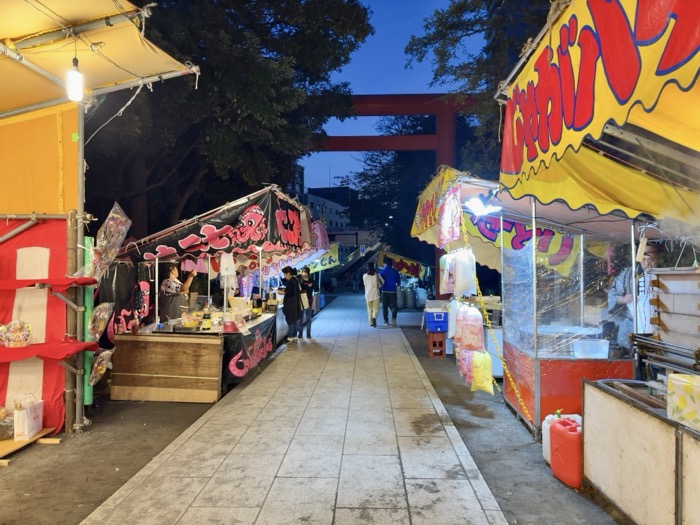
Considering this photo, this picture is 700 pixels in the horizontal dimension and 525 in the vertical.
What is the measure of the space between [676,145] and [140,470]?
5360 millimetres

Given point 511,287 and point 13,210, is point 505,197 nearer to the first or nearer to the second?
point 511,287

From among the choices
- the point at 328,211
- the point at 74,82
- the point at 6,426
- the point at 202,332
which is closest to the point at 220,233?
the point at 202,332

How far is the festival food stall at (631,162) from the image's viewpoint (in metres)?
2.14

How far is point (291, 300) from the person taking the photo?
11.7 metres

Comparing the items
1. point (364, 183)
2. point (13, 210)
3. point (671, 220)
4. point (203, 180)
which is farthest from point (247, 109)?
point (364, 183)

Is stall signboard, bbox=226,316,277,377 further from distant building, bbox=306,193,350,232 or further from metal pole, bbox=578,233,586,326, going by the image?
distant building, bbox=306,193,350,232

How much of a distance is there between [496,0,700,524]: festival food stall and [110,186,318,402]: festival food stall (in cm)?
482

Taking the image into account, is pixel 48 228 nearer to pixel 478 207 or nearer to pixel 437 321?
pixel 478 207

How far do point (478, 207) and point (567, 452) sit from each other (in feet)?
14.0

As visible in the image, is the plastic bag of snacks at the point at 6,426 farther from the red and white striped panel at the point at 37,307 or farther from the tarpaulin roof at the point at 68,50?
the tarpaulin roof at the point at 68,50

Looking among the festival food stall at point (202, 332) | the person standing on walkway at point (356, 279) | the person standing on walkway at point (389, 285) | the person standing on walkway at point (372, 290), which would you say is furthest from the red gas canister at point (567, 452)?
the person standing on walkway at point (356, 279)

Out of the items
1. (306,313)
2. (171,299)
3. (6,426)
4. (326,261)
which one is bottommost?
(6,426)

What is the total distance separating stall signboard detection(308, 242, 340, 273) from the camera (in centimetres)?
1878

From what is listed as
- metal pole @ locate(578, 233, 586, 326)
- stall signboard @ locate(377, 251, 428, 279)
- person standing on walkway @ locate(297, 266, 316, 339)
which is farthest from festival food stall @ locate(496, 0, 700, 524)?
stall signboard @ locate(377, 251, 428, 279)
